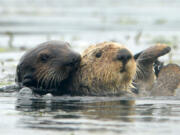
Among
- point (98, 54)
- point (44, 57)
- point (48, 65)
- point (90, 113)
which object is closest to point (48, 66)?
point (48, 65)

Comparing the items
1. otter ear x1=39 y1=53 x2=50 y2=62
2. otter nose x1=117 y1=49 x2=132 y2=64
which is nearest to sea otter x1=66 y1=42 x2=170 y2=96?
otter nose x1=117 y1=49 x2=132 y2=64

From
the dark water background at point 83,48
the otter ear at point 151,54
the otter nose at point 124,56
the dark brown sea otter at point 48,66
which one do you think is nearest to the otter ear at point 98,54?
the dark brown sea otter at point 48,66

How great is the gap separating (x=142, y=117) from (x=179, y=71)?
2.14 meters

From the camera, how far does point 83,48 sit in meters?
15.3

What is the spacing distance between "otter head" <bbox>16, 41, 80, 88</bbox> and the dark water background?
254mm

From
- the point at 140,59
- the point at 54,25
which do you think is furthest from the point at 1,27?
the point at 140,59

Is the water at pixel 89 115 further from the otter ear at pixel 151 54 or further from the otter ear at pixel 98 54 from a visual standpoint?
the otter ear at pixel 151 54

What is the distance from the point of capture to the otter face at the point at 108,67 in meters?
7.36

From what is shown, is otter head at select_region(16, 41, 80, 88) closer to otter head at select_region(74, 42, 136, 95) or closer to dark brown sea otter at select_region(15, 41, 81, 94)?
dark brown sea otter at select_region(15, 41, 81, 94)

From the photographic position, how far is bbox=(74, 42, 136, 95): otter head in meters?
7.37

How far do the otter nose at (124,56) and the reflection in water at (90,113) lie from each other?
1.81ft

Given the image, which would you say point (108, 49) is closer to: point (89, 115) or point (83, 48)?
point (89, 115)

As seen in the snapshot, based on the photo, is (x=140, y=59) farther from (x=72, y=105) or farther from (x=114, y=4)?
(x=114, y=4)

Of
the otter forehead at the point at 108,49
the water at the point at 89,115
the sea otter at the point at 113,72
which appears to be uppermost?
the otter forehead at the point at 108,49
